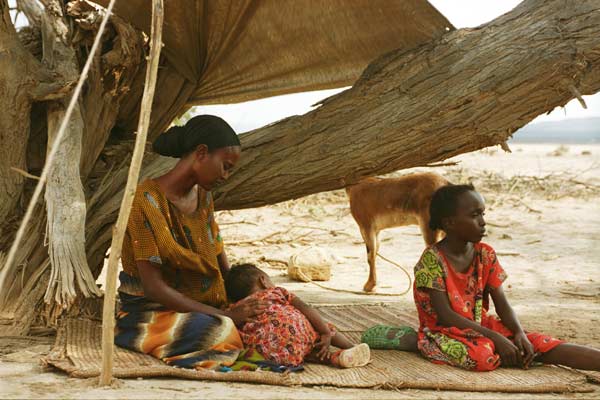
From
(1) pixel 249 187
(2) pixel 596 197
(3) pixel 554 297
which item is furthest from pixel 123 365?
(2) pixel 596 197

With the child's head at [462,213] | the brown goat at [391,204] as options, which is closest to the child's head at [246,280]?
the child's head at [462,213]

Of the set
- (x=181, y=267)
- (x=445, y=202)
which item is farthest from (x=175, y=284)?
(x=445, y=202)

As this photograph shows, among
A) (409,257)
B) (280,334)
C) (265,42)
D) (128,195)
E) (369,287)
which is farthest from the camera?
(409,257)

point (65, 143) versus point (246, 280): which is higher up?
point (65, 143)

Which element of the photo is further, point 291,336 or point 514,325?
point 514,325

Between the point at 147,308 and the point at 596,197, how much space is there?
9.27 metres

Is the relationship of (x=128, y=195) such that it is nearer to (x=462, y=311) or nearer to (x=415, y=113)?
(x=462, y=311)

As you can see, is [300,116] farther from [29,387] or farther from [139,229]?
[29,387]

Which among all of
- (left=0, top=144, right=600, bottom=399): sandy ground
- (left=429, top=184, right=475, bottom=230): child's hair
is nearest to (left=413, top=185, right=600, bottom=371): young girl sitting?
(left=429, top=184, right=475, bottom=230): child's hair

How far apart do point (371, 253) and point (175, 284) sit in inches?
127

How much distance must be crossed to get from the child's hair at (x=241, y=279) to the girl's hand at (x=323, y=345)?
476 millimetres

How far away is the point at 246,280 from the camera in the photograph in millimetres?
4027

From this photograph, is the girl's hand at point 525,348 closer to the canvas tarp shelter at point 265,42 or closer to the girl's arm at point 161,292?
the girl's arm at point 161,292

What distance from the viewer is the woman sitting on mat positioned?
358 cm
